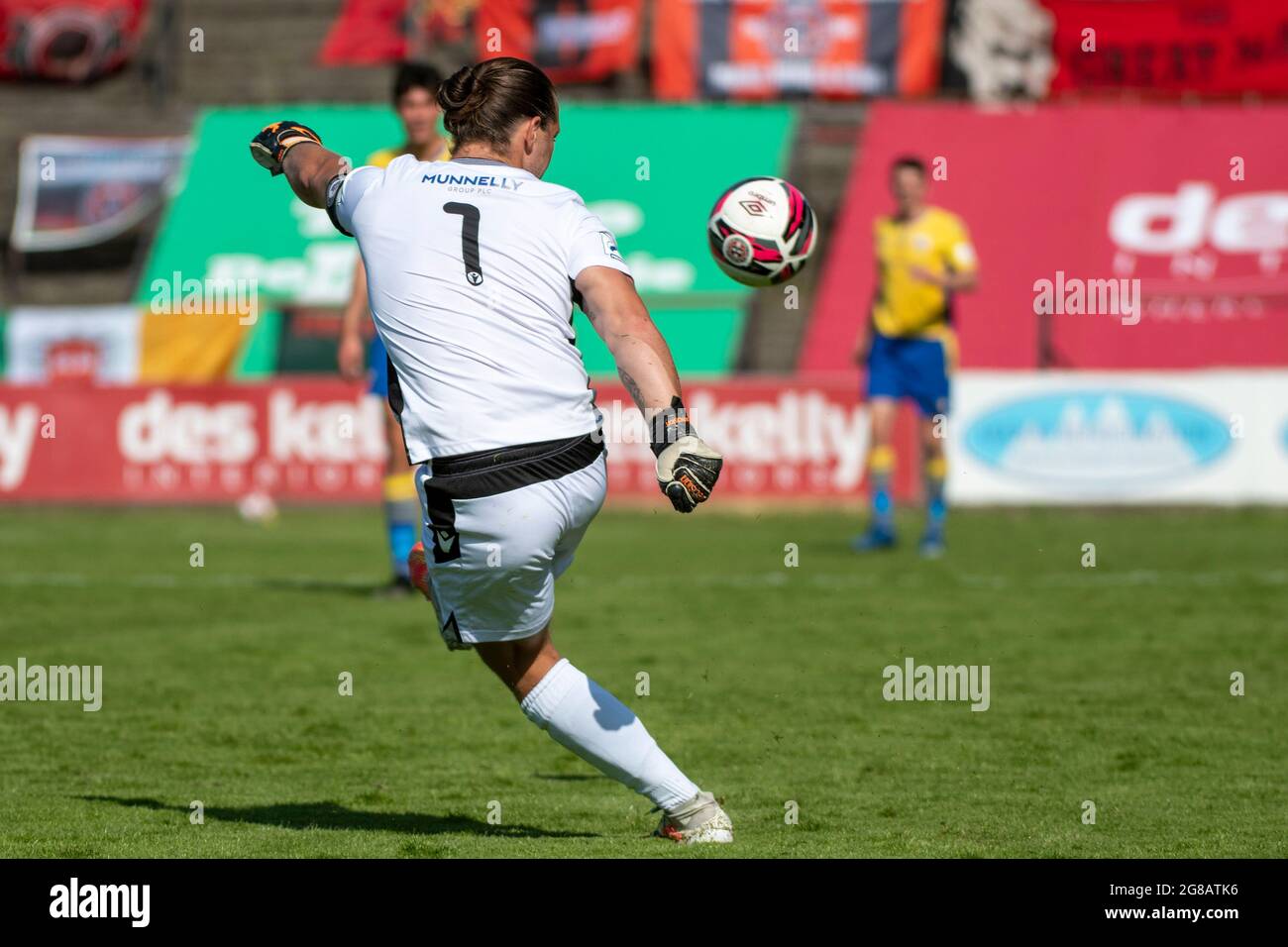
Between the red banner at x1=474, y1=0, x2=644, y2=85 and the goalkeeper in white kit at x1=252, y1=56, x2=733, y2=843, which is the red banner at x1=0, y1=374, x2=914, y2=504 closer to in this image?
the red banner at x1=474, y1=0, x2=644, y2=85

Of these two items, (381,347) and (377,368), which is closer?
(381,347)

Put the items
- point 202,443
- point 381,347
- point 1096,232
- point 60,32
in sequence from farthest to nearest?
point 60,32, point 1096,232, point 202,443, point 381,347

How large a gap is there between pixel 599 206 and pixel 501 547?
18.9 m

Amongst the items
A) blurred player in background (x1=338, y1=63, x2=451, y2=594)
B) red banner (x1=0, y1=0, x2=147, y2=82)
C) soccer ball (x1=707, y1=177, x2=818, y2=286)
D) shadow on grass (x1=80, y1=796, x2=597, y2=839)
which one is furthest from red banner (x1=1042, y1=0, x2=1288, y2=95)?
shadow on grass (x1=80, y1=796, x2=597, y2=839)

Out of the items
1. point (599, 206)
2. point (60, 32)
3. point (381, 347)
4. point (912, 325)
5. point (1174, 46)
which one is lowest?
point (381, 347)

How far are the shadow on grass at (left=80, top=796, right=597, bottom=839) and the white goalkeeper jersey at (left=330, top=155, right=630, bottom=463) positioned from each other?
1263 millimetres

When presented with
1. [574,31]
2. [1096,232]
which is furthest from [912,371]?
[574,31]

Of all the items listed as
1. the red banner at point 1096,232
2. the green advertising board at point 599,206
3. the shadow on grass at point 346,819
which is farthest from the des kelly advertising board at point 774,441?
the shadow on grass at point 346,819

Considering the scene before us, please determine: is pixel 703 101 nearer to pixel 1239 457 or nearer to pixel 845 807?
pixel 1239 457

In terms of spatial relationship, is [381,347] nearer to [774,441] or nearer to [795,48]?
[774,441]

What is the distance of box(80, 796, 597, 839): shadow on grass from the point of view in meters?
5.66

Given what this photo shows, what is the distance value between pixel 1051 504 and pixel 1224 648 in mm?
8240

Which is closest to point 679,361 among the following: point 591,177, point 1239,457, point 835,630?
point 591,177

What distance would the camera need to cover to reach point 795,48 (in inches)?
918
